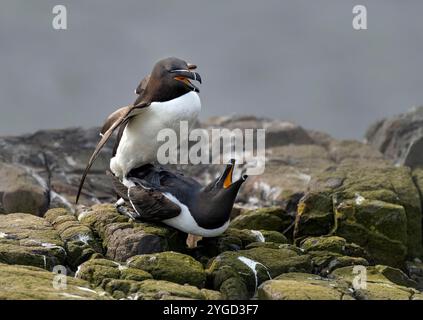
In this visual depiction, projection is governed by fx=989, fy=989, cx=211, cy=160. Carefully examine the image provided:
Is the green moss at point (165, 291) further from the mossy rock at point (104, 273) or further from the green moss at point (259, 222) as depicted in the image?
the green moss at point (259, 222)

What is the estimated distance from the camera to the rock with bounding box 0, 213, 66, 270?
13016mm

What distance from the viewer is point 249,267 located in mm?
13219

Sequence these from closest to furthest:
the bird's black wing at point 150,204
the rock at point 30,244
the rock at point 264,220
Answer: the rock at point 30,244, the bird's black wing at point 150,204, the rock at point 264,220

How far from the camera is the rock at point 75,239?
13.6m

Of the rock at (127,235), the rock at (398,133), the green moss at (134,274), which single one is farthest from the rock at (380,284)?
the rock at (398,133)

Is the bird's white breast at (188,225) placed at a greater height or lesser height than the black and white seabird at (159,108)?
lesser

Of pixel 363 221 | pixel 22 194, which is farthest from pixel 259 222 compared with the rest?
pixel 22 194

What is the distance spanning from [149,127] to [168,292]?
350 centimetres

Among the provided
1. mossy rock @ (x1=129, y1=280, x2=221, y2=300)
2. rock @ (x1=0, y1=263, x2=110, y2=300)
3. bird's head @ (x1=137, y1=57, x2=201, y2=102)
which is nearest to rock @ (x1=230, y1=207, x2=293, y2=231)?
bird's head @ (x1=137, y1=57, x2=201, y2=102)

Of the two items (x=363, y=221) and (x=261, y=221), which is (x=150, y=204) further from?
(x=363, y=221)

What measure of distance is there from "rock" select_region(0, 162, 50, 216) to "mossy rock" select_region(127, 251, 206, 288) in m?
6.99

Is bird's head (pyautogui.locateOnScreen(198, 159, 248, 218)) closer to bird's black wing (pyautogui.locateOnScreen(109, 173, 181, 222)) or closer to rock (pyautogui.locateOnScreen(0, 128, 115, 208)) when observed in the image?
bird's black wing (pyautogui.locateOnScreen(109, 173, 181, 222))

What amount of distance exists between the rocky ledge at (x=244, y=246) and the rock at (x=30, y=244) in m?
0.01
